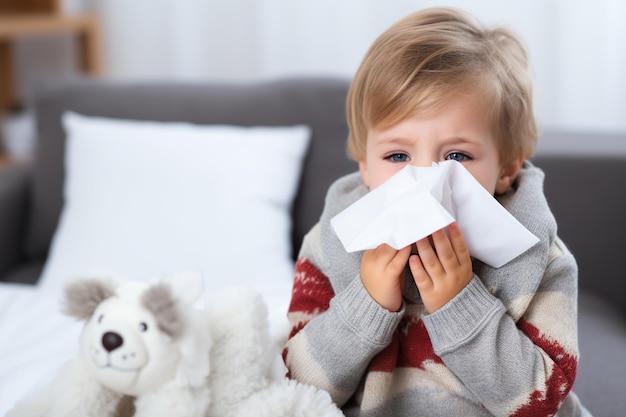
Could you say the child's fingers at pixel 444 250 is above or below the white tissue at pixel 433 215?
below

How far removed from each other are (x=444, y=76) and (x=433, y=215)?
0.71 feet

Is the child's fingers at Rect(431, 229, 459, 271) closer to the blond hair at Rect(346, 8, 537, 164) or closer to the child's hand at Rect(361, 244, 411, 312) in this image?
the child's hand at Rect(361, 244, 411, 312)

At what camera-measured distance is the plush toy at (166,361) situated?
0.75 meters

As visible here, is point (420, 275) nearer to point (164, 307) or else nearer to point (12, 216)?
point (164, 307)

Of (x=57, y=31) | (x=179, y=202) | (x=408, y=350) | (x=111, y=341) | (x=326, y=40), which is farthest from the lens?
(x=57, y=31)

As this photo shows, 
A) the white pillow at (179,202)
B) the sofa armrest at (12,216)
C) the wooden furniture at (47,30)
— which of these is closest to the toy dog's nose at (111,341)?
the white pillow at (179,202)

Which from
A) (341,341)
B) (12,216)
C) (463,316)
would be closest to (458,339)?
(463,316)

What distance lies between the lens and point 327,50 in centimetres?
260

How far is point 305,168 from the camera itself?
1.82 meters

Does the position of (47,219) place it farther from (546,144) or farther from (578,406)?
(578,406)

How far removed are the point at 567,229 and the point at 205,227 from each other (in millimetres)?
754

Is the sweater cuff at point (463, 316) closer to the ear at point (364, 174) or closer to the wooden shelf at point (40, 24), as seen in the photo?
the ear at point (364, 174)

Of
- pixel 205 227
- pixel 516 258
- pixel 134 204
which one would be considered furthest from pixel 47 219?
pixel 516 258

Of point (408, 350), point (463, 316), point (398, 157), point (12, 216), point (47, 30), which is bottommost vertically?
point (12, 216)
